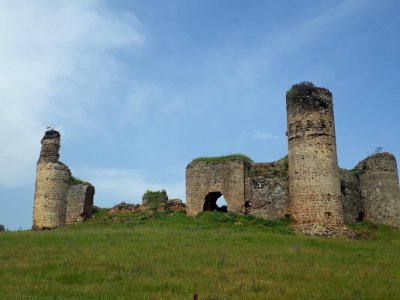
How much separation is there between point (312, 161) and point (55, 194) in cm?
1481

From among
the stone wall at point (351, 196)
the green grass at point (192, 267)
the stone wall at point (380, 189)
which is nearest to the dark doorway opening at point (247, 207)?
the green grass at point (192, 267)

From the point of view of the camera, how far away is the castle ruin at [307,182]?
22016 millimetres

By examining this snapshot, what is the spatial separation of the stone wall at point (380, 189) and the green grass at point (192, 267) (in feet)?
25.6

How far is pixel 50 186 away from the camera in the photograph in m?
28.6

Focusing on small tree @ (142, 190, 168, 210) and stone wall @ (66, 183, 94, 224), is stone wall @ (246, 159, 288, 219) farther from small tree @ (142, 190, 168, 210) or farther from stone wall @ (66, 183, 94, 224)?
stone wall @ (66, 183, 94, 224)

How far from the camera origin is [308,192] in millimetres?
22062

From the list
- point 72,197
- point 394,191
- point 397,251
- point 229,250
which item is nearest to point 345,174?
point 394,191

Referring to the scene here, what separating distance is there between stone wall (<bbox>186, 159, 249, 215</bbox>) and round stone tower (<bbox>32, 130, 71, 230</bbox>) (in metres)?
7.92

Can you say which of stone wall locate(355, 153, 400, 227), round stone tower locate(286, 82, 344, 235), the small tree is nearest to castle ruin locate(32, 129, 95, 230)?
the small tree

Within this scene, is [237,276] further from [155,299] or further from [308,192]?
[308,192]

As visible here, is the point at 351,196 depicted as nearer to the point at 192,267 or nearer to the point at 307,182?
the point at 307,182

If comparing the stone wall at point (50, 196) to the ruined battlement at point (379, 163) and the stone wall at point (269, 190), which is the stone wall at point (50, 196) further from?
the ruined battlement at point (379, 163)

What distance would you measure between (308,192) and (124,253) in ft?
33.5

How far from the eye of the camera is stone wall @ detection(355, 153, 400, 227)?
1052 inches
